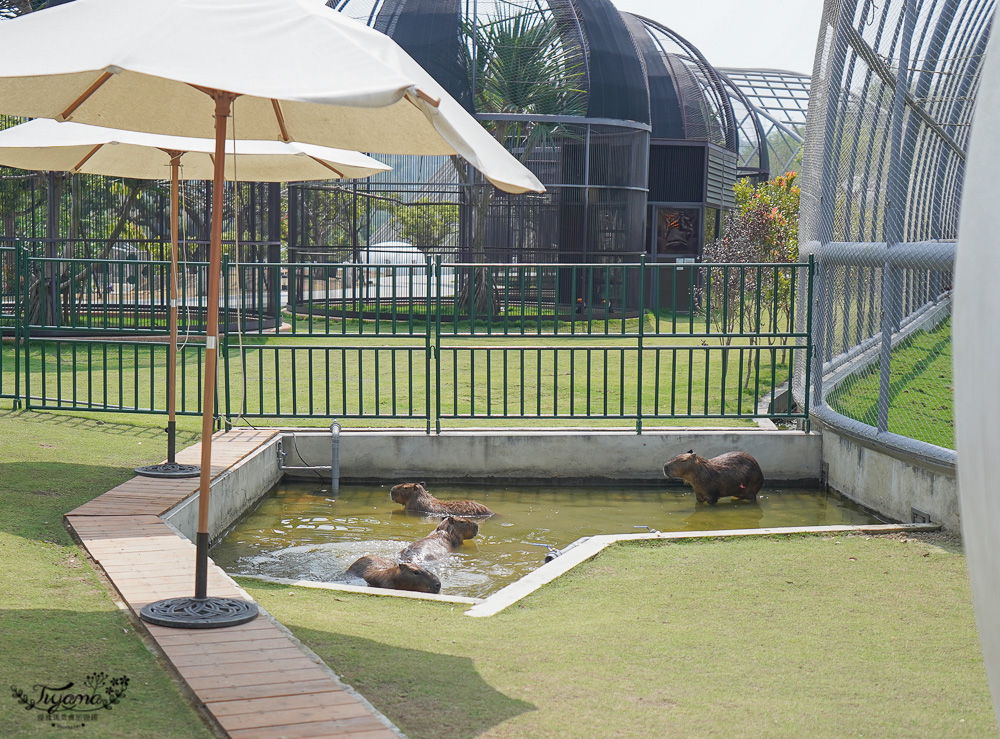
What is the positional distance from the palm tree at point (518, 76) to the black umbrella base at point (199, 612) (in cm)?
1638

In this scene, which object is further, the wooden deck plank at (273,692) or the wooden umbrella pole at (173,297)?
the wooden umbrella pole at (173,297)

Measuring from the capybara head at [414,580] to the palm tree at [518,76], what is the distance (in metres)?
15.0

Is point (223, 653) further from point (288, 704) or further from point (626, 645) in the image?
point (626, 645)

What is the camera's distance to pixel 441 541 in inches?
275

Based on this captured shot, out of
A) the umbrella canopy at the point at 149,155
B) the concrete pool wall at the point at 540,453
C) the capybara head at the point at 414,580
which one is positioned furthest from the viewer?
the concrete pool wall at the point at 540,453

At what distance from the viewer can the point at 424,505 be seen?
8109 mm

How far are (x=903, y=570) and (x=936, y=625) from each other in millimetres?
1048

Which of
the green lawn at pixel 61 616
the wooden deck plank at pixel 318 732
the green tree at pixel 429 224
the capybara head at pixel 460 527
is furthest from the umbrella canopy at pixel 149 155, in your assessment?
the green tree at pixel 429 224

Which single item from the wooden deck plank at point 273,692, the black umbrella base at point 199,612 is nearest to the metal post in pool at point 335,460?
the black umbrella base at point 199,612

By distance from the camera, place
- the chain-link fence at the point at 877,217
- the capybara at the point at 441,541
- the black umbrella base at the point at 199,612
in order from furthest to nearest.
Answer: the chain-link fence at the point at 877,217
the capybara at the point at 441,541
the black umbrella base at the point at 199,612

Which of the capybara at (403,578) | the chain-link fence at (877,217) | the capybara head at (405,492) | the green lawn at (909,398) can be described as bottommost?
the capybara at (403,578)

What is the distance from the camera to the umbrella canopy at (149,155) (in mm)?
7066

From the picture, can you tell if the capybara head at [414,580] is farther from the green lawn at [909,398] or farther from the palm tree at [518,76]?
the palm tree at [518,76]

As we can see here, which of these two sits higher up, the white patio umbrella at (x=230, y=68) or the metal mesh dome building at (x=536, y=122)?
the metal mesh dome building at (x=536, y=122)
